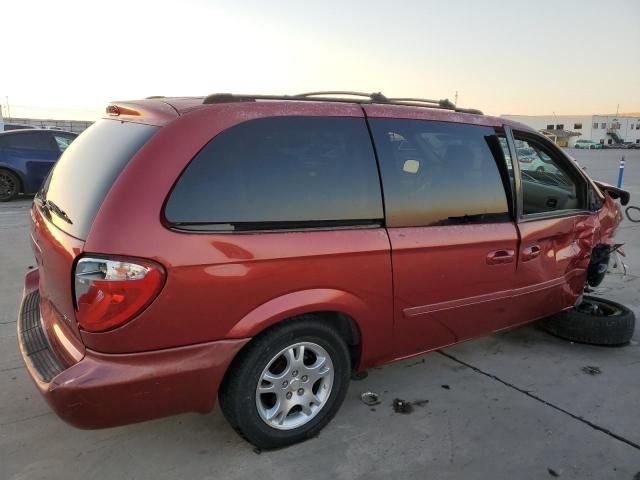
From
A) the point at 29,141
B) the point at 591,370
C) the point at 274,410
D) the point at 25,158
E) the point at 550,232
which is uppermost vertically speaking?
the point at 29,141

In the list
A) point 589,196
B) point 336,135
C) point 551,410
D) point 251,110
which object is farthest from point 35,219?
point 589,196

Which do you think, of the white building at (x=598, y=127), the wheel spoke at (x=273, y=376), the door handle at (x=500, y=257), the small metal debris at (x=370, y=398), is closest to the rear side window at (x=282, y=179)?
the wheel spoke at (x=273, y=376)

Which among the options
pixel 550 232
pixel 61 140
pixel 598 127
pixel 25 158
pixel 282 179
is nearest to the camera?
pixel 282 179

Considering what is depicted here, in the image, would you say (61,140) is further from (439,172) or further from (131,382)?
(131,382)

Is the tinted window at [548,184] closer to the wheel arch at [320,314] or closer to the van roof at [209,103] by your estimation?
the van roof at [209,103]

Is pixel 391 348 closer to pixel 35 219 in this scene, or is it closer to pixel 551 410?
pixel 551 410

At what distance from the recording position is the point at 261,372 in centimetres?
240

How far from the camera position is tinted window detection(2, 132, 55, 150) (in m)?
10.5

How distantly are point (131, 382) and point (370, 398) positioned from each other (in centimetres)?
156

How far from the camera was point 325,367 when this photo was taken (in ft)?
8.70

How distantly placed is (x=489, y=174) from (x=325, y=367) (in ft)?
5.19

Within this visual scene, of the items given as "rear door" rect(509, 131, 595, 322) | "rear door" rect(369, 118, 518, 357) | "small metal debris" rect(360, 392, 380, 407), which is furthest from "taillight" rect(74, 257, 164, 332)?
"rear door" rect(509, 131, 595, 322)

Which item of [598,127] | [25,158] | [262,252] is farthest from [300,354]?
[598,127]

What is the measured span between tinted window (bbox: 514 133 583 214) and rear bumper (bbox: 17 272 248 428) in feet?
8.50
